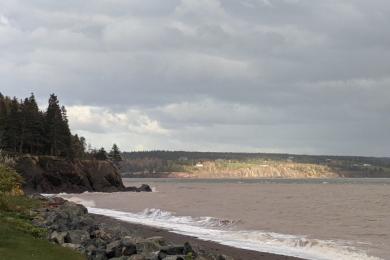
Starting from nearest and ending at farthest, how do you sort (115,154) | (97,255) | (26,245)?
(97,255) → (26,245) → (115,154)

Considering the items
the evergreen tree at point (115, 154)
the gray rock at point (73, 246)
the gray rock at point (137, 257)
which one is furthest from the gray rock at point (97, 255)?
the evergreen tree at point (115, 154)

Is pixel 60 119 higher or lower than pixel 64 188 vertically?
higher

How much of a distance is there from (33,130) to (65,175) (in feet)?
40.0

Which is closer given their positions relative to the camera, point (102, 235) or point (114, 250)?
point (114, 250)

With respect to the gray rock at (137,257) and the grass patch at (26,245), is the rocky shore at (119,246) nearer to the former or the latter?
the gray rock at (137,257)

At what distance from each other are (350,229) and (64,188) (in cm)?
7629

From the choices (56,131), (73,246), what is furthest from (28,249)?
(56,131)

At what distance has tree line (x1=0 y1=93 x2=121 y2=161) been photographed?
357ft

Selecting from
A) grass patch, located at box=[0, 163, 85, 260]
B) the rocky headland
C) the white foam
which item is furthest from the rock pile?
the rocky headland

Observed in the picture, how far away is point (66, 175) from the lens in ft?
351

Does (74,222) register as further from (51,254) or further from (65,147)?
(65,147)

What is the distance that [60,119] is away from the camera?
385 feet

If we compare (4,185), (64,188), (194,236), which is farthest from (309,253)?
Answer: (64,188)

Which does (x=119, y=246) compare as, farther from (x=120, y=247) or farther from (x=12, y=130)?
(x=12, y=130)
